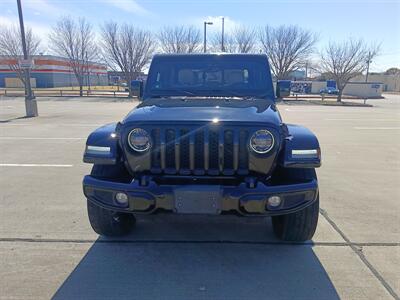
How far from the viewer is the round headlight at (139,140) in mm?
2980

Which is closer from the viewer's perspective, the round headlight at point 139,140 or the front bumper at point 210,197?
the front bumper at point 210,197

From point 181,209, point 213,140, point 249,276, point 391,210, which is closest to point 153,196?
point 181,209

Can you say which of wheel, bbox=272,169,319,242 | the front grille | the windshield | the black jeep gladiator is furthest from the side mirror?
wheel, bbox=272,169,319,242

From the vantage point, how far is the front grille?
9.64 ft

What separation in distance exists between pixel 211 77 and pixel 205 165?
1.78m

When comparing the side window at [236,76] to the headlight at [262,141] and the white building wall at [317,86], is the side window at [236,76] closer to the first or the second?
the headlight at [262,141]

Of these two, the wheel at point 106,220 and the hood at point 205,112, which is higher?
the hood at point 205,112

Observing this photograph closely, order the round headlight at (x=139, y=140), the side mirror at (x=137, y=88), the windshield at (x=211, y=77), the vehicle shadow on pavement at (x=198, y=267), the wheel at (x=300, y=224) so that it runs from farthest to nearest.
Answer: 1. the side mirror at (x=137, y=88)
2. the windshield at (x=211, y=77)
3. the wheel at (x=300, y=224)
4. the round headlight at (x=139, y=140)
5. the vehicle shadow on pavement at (x=198, y=267)

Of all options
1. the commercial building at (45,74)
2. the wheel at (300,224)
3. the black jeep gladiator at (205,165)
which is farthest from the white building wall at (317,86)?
the black jeep gladiator at (205,165)

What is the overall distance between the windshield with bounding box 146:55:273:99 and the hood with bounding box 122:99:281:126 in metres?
0.43

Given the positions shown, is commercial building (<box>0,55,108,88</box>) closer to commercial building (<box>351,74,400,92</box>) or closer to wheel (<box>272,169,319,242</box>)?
wheel (<box>272,169,319,242</box>)

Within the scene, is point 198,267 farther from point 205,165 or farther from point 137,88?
point 137,88

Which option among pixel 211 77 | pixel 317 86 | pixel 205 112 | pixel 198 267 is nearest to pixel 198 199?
pixel 198 267

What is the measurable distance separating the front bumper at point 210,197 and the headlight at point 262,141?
306mm
